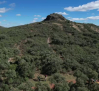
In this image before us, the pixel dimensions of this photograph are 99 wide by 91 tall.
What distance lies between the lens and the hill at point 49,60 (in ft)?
47.7

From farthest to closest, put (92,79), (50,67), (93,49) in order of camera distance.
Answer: (93,49) < (50,67) < (92,79)

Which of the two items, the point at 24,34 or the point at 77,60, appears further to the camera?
the point at 24,34

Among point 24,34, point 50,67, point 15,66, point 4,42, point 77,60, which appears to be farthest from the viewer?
point 24,34

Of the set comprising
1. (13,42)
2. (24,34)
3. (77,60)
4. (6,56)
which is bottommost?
(77,60)

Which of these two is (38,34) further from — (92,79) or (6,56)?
(92,79)

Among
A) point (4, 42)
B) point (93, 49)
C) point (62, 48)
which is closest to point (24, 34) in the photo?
point (4, 42)

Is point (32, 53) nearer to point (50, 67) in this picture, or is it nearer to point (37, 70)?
point (37, 70)

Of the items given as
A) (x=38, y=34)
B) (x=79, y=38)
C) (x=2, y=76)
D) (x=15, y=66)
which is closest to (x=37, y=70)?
(x=15, y=66)

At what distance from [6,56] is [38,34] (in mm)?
15268

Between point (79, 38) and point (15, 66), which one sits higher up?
point (79, 38)

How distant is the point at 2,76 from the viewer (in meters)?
17.1

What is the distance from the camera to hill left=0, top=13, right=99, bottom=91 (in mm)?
14547

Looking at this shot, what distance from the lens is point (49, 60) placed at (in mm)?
20516

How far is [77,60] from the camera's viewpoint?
23.9 m
